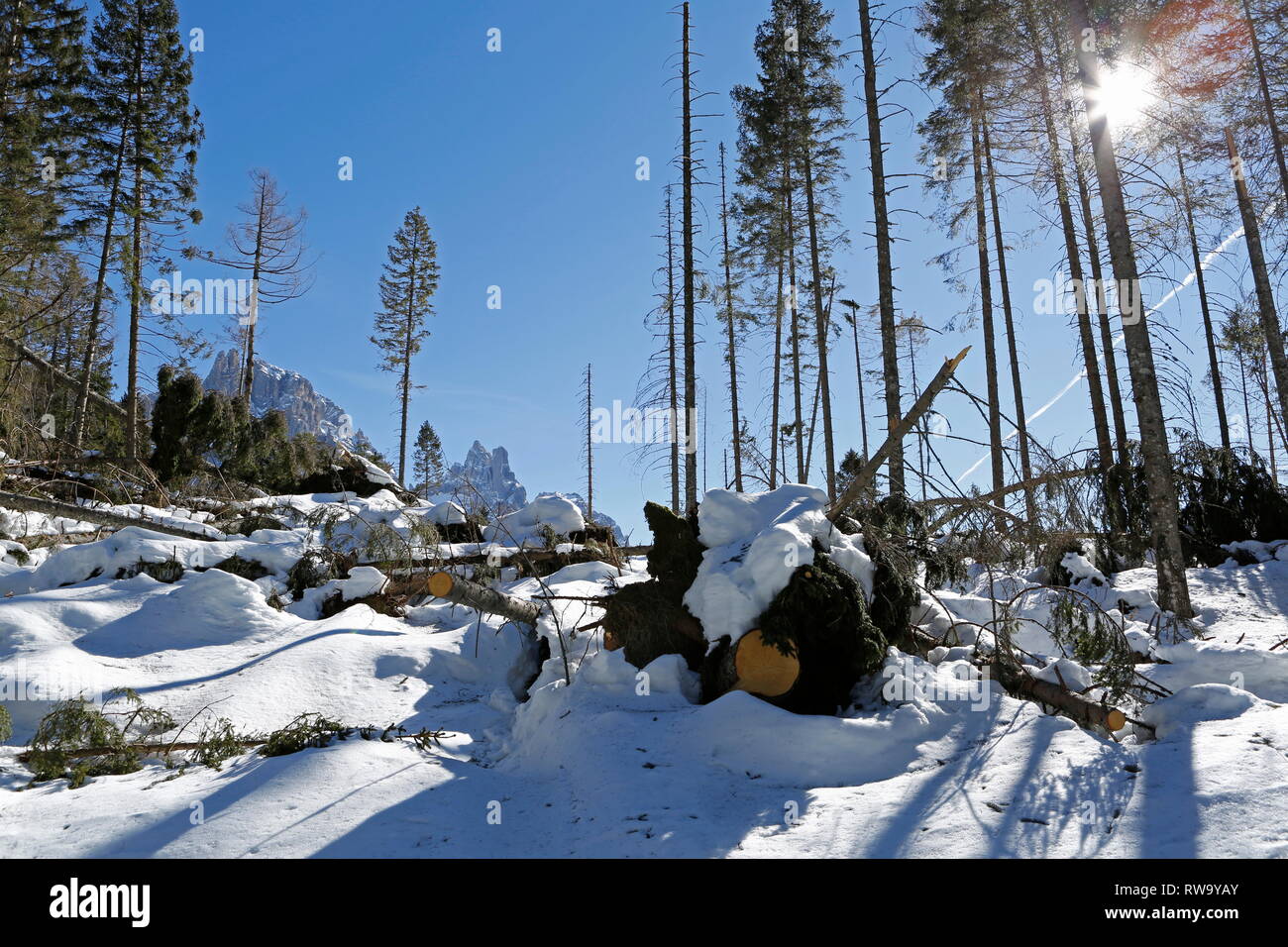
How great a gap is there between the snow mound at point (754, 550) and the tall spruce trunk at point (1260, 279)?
11.9 metres

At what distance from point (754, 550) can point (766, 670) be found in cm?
85

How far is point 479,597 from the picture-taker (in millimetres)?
5590

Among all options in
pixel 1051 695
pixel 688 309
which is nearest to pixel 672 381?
pixel 688 309

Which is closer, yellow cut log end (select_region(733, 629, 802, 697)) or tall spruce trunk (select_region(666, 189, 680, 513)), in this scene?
yellow cut log end (select_region(733, 629, 802, 697))

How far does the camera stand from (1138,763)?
10.3ft

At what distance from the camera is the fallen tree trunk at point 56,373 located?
11.8 m

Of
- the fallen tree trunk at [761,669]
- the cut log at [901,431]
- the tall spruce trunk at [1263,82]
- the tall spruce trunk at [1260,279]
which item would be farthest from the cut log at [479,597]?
the tall spruce trunk at [1263,82]

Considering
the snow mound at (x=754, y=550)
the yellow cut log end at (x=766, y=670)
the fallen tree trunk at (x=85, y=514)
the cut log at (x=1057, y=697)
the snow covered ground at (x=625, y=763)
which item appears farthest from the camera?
the fallen tree trunk at (x=85, y=514)

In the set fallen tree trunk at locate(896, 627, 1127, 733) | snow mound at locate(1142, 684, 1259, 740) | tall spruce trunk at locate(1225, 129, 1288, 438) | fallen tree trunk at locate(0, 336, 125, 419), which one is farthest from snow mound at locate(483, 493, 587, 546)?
tall spruce trunk at locate(1225, 129, 1288, 438)

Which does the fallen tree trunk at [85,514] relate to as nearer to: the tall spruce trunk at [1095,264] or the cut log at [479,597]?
the cut log at [479,597]

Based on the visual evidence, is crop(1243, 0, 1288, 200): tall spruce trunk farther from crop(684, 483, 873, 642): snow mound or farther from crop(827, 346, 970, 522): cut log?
crop(684, 483, 873, 642): snow mound

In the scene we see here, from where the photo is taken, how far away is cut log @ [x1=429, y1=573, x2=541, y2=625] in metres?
5.38

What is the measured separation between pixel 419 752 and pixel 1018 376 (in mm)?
16904

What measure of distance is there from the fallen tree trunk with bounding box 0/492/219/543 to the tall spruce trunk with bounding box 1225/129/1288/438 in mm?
17935
